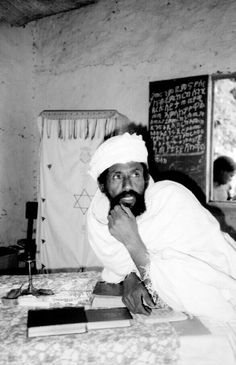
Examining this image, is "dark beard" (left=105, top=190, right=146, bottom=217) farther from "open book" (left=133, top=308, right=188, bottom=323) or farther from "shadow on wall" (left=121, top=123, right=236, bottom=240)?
"shadow on wall" (left=121, top=123, right=236, bottom=240)

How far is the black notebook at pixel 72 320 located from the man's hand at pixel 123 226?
47 centimetres

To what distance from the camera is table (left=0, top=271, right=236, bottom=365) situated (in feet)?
4.85

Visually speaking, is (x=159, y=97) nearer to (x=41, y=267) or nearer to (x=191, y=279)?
(x=41, y=267)

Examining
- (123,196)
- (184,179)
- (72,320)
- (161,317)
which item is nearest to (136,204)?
(123,196)

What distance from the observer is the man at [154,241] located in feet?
6.07

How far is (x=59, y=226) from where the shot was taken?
458cm

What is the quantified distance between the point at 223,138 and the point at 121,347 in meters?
3.08

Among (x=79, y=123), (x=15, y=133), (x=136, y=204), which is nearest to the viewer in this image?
(x=136, y=204)

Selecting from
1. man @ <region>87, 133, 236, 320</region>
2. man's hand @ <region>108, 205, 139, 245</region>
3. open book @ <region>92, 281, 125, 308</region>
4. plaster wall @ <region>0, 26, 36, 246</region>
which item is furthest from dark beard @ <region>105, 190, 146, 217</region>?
plaster wall @ <region>0, 26, 36, 246</region>

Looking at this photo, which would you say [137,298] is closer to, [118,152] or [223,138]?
[118,152]

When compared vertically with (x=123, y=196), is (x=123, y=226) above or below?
below

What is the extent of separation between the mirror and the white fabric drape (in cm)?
120

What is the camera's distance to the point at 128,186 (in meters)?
2.47

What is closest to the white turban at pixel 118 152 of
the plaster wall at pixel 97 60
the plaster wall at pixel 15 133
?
the plaster wall at pixel 97 60
